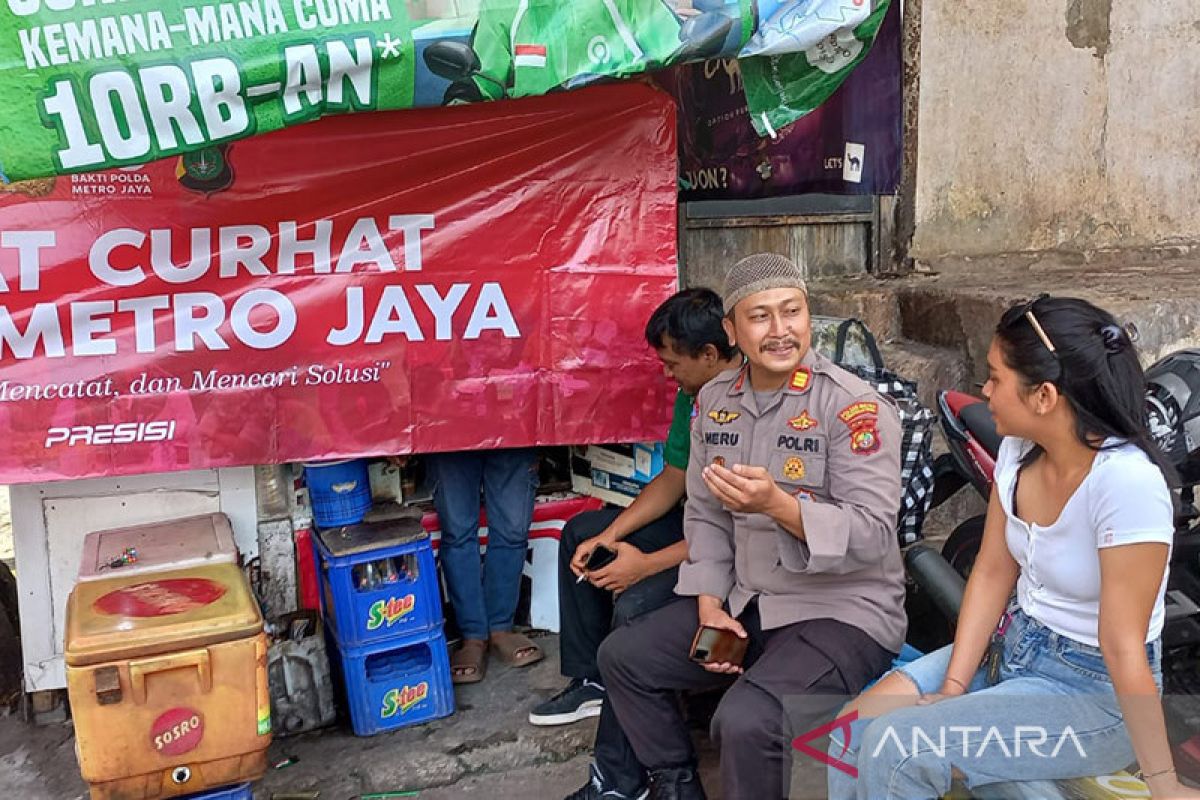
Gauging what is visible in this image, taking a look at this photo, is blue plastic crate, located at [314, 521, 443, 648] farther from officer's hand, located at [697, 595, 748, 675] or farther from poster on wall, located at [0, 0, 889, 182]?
poster on wall, located at [0, 0, 889, 182]

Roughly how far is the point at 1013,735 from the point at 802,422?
0.91 m

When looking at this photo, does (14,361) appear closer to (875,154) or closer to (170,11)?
(170,11)

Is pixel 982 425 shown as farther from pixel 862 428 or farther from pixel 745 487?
pixel 745 487

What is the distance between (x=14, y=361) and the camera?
10.6ft

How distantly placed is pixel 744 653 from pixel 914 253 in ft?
9.30

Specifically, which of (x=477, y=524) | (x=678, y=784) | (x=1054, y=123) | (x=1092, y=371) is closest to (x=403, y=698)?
(x=477, y=524)

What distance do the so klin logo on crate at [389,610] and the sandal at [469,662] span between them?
1.31 feet

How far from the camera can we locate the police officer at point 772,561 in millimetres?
2379

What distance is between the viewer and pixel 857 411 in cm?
256

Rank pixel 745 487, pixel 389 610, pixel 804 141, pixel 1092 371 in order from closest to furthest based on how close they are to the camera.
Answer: pixel 1092 371 < pixel 745 487 < pixel 389 610 < pixel 804 141

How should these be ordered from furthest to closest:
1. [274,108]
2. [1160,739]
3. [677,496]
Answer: [677,496], [274,108], [1160,739]

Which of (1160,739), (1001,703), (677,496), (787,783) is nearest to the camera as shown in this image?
(1160,739)

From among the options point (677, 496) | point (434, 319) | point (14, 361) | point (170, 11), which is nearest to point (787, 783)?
point (677, 496)

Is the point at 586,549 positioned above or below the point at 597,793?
above
